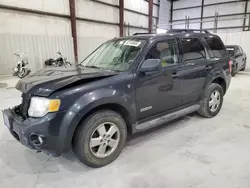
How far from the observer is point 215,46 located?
3521 millimetres

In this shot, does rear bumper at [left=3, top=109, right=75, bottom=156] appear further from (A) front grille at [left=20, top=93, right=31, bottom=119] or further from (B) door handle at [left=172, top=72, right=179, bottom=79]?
(B) door handle at [left=172, top=72, right=179, bottom=79]

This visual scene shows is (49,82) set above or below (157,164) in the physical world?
above

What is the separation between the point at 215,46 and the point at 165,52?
Result: 135 cm

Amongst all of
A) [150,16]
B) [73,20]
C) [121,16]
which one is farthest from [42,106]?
[150,16]

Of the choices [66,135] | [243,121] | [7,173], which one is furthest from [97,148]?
[243,121]

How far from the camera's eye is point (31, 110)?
194 centimetres

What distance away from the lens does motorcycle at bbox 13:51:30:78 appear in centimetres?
732

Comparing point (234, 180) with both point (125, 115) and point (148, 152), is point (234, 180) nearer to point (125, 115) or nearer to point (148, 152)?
point (148, 152)

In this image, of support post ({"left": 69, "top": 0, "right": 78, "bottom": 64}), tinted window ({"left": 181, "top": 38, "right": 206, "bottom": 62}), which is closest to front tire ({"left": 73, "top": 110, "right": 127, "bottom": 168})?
tinted window ({"left": 181, "top": 38, "right": 206, "bottom": 62})

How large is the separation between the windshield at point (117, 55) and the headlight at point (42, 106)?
909 mm

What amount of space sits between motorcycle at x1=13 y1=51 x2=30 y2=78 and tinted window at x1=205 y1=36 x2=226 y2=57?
6671 millimetres

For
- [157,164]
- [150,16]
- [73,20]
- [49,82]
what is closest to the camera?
[49,82]

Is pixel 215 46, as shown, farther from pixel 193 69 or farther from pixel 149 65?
pixel 149 65

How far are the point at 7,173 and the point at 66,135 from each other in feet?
2.89
